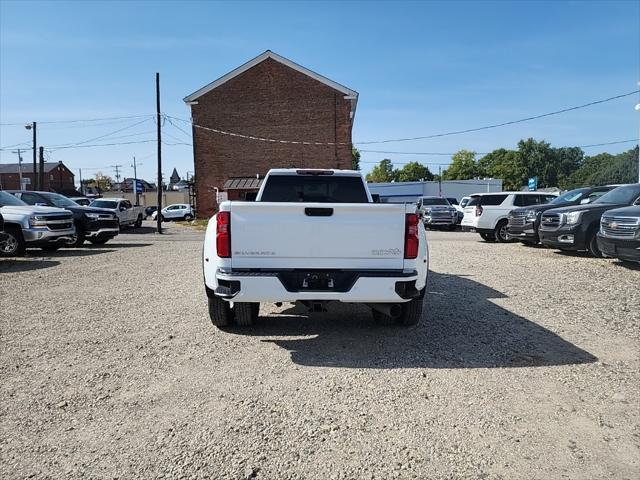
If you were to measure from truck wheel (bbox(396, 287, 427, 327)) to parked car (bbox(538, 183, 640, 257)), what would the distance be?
321 inches

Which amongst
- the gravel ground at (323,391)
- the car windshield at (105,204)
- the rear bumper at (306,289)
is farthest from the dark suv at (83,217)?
the rear bumper at (306,289)

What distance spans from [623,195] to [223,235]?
11159 millimetres

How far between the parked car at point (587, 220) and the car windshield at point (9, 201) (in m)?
14.6

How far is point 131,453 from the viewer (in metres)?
2.93

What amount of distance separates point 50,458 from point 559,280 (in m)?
8.39

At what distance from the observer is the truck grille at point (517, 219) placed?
14555 millimetres

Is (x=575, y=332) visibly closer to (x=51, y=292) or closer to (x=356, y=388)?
(x=356, y=388)

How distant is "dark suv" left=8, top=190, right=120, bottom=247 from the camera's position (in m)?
15.6

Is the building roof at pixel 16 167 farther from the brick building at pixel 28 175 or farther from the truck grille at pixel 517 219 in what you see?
the truck grille at pixel 517 219

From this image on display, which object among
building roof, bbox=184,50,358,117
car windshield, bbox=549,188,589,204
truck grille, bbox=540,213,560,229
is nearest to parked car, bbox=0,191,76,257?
truck grille, bbox=540,213,560,229

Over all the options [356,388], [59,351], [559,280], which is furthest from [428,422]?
[559,280]

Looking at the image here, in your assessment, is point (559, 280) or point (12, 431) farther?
point (559, 280)

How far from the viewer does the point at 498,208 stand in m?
17.0

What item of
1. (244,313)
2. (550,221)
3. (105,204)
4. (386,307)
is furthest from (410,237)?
(105,204)
